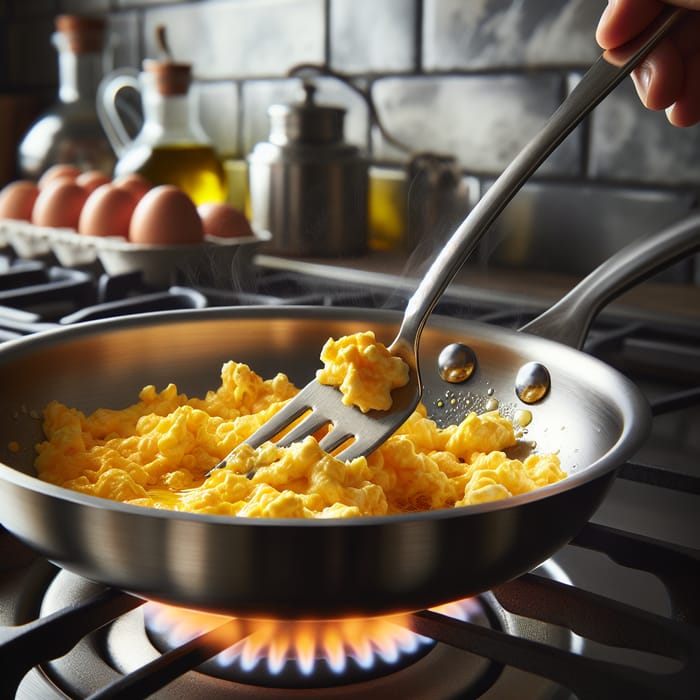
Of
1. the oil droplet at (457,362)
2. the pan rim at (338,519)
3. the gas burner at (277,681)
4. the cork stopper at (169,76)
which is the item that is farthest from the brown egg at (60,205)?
the gas burner at (277,681)

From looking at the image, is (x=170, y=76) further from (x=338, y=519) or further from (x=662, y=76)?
(x=338, y=519)

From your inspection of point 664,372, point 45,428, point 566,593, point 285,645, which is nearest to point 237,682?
point 285,645

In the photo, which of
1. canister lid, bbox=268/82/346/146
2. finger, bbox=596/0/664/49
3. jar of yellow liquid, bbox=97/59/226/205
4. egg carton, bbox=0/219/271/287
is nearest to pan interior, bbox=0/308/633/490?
finger, bbox=596/0/664/49

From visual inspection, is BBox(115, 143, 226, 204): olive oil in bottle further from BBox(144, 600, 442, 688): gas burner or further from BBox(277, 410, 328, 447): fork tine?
BBox(144, 600, 442, 688): gas burner

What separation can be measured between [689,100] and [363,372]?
47cm

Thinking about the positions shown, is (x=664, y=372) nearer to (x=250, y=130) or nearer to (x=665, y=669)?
(x=665, y=669)

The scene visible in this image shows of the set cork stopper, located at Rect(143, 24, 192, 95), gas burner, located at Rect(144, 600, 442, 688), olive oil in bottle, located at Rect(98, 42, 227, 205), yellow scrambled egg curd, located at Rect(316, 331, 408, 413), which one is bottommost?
gas burner, located at Rect(144, 600, 442, 688)

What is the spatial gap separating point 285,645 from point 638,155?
1.01m

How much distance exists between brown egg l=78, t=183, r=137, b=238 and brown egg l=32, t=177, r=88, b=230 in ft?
0.25

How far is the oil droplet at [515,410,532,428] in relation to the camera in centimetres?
74

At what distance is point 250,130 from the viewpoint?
180cm

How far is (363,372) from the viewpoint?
654 mm

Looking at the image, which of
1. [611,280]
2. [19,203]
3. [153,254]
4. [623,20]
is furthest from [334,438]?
[19,203]

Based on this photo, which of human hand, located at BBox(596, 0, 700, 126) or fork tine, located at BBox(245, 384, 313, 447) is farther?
human hand, located at BBox(596, 0, 700, 126)
